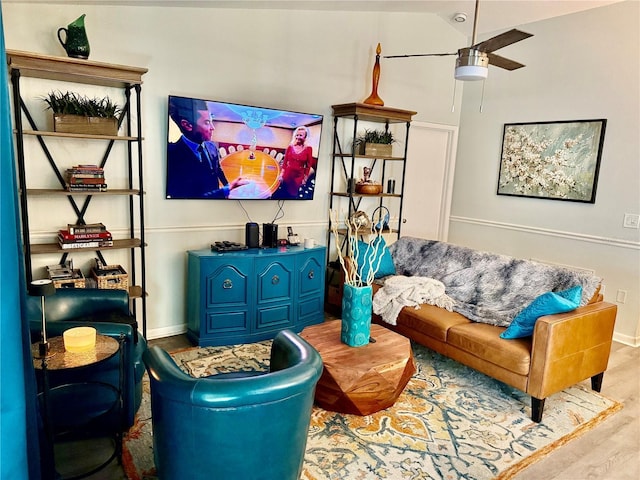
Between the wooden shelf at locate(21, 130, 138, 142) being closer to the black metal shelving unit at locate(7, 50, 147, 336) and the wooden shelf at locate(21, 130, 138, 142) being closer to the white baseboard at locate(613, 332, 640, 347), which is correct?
the black metal shelving unit at locate(7, 50, 147, 336)

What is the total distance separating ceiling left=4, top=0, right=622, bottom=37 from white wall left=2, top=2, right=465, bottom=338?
4.4 inches

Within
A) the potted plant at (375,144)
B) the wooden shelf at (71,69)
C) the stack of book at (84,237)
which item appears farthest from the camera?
the potted plant at (375,144)

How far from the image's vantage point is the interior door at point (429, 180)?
5.32m

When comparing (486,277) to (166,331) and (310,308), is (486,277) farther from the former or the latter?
(166,331)

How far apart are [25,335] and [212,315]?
2.57 m

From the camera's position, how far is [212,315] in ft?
11.8

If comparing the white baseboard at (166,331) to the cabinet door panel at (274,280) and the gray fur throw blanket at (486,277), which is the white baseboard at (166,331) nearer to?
the cabinet door panel at (274,280)

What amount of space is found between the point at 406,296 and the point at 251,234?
140 centimetres

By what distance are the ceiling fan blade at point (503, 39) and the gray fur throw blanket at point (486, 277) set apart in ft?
5.59

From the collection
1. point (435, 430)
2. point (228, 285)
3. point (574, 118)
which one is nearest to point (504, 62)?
point (574, 118)

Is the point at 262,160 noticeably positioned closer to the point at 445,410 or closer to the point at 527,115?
the point at 445,410

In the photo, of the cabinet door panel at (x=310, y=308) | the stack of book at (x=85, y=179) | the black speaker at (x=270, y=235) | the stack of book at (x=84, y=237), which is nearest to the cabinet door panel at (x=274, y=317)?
the cabinet door panel at (x=310, y=308)

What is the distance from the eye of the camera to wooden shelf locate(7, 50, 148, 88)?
8.80ft

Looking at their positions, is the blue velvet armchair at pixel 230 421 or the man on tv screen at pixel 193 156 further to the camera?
the man on tv screen at pixel 193 156
